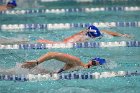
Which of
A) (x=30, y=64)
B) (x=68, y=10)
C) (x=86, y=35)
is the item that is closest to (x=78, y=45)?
(x=86, y=35)

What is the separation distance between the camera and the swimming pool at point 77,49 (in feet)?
15.3

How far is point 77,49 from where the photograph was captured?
6363mm

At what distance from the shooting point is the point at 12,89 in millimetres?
4602

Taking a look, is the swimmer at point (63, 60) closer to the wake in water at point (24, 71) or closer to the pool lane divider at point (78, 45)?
the wake in water at point (24, 71)

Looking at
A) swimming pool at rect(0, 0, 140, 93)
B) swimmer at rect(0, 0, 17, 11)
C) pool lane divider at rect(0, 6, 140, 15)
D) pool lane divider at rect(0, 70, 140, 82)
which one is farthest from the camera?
pool lane divider at rect(0, 6, 140, 15)

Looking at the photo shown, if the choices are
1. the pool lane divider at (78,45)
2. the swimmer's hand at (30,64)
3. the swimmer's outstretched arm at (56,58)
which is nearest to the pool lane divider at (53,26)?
the pool lane divider at (78,45)

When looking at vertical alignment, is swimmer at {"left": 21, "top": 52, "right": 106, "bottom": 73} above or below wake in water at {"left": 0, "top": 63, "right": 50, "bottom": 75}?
above

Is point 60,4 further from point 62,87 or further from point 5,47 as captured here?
point 62,87

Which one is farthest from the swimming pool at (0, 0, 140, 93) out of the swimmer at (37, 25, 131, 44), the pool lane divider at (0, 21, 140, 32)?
the swimmer at (37, 25, 131, 44)

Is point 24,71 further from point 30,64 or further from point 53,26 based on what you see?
point 53,26

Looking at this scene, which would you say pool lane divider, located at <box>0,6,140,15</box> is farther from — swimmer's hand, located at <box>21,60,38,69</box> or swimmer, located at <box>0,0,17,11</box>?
swimmer's hand, located at <box>21,60,38,69</box>

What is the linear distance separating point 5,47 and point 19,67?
128 cm

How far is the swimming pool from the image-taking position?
15.3 ft

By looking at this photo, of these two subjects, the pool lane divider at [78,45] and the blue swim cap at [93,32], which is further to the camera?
the pool lane divider at [78,45]
